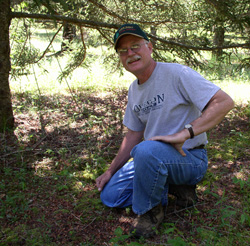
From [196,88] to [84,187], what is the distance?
1681 mm

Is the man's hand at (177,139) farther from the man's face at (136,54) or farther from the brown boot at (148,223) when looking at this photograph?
the man's face at (136,54)

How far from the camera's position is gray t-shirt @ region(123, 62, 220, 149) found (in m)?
2.26

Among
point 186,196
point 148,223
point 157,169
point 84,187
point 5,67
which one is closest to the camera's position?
point 157,169

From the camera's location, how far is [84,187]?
3.04m

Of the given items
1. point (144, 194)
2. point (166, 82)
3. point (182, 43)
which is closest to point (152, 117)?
point (166, 82)

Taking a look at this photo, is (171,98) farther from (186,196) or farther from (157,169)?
(186,196)

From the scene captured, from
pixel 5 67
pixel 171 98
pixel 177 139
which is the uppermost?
pixel 5 67

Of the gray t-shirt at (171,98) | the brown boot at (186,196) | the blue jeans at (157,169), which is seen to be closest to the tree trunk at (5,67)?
the gray t-shirt at (171,98)

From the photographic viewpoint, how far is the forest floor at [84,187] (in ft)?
7.28

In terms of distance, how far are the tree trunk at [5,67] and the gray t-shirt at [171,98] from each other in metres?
2.48

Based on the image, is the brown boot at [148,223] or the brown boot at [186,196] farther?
the brown boot at [186,196]

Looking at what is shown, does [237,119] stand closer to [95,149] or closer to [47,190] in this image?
[95,149]

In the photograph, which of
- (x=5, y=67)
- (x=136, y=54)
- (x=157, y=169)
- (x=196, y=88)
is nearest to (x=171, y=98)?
(x=196, y=88)

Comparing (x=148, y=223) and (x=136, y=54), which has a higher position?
(x=136, y=54)
